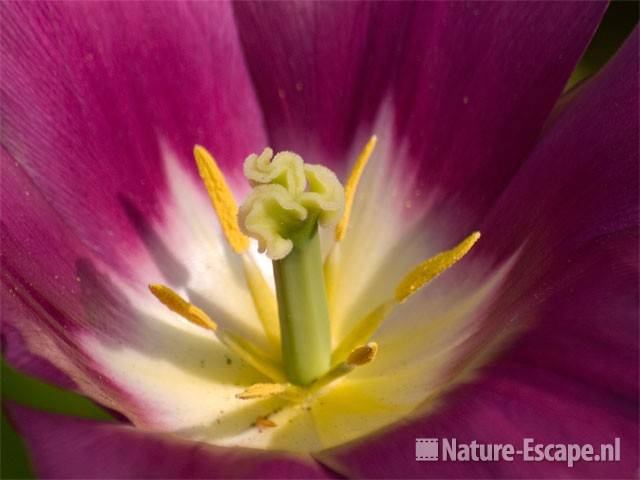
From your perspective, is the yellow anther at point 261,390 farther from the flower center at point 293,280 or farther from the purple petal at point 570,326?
the purple petal at point 570,326

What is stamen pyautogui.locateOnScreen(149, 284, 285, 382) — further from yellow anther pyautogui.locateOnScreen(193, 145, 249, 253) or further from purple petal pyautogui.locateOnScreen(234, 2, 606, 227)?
purple petal pyautogui.locateOnScreen(234, 2, 606, 227)

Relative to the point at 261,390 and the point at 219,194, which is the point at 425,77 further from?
the point at 261,390

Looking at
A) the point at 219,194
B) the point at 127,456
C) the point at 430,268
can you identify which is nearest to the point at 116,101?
the point at 219,194

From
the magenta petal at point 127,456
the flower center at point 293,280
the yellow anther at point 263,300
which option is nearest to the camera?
the magenta petal at point 127,456

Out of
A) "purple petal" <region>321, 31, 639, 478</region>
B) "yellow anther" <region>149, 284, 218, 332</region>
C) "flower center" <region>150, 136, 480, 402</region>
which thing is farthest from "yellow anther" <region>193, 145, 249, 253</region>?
"purple petal" <region>321, 31, 639, 478</region>

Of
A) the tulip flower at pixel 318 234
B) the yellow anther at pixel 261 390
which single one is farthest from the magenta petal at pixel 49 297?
the yellow anther at pixel 261 390

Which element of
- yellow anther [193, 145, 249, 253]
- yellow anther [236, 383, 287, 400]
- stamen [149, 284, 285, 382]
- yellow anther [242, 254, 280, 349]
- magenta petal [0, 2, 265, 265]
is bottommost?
yellow anther [236, 383, 287, 400]

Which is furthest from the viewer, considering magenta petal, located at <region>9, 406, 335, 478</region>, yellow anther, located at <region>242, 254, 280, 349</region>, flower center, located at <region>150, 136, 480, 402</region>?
yellow anther, located at <region>242, 254, 280, 349</region>

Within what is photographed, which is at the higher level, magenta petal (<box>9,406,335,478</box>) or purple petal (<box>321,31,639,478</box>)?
purple petal (<box>321,31,639,478</box>)
